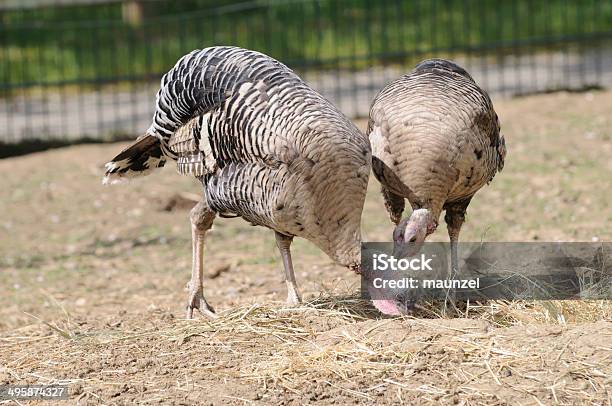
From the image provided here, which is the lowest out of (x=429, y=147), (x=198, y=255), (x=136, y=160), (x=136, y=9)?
(x=198, y=255)

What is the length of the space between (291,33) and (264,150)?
1269 centimetres

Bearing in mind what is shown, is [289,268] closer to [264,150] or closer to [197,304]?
[197,304]

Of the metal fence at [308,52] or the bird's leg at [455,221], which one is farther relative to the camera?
the metal fence at [308,52]

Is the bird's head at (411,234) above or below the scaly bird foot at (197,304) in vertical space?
above

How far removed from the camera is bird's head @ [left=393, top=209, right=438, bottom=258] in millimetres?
5082

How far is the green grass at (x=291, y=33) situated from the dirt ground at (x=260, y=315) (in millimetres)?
4427

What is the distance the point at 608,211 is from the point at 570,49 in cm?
862

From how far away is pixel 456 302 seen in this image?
18.3 ft

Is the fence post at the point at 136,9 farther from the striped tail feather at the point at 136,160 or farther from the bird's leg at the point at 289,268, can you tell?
the bird's leg at the point at 289,268

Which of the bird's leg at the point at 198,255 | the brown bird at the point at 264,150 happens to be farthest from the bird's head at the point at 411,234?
the bird's leg at the point at 198,255

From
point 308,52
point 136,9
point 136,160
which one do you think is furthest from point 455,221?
point 136,9

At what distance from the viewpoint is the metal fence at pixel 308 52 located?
43.7 feet

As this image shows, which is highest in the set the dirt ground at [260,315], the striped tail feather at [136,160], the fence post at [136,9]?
the striped tail feather at [136,160]

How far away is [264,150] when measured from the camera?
5195mm
